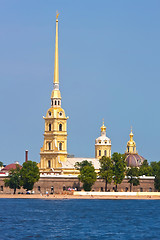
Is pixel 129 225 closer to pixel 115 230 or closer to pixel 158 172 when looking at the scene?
pixel 115 230

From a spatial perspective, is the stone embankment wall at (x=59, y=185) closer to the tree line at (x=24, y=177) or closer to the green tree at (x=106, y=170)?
the tree line at (x=24, y=177)

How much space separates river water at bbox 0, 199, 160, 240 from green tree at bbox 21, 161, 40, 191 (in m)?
36.9

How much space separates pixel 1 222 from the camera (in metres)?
98.4

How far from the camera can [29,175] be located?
172000 millimetres

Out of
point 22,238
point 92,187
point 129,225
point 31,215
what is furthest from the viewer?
point 92,187

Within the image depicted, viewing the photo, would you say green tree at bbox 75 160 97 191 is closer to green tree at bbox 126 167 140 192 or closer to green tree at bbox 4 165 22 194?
green tree at bbox 126 167 140 192

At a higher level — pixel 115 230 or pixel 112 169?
pixel 112 169

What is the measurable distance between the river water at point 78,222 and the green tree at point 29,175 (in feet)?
121

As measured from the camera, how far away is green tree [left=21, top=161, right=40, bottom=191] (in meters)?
171

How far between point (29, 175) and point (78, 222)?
71690mm

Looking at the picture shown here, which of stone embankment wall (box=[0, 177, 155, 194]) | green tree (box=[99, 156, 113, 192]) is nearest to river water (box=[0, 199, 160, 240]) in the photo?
A: green tree (box=[99, 156, 113, 192])

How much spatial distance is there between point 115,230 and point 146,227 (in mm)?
5845

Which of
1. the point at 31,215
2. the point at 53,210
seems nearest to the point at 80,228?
the point at 31,215

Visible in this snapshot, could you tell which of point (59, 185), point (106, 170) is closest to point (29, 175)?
point (59, 185)
